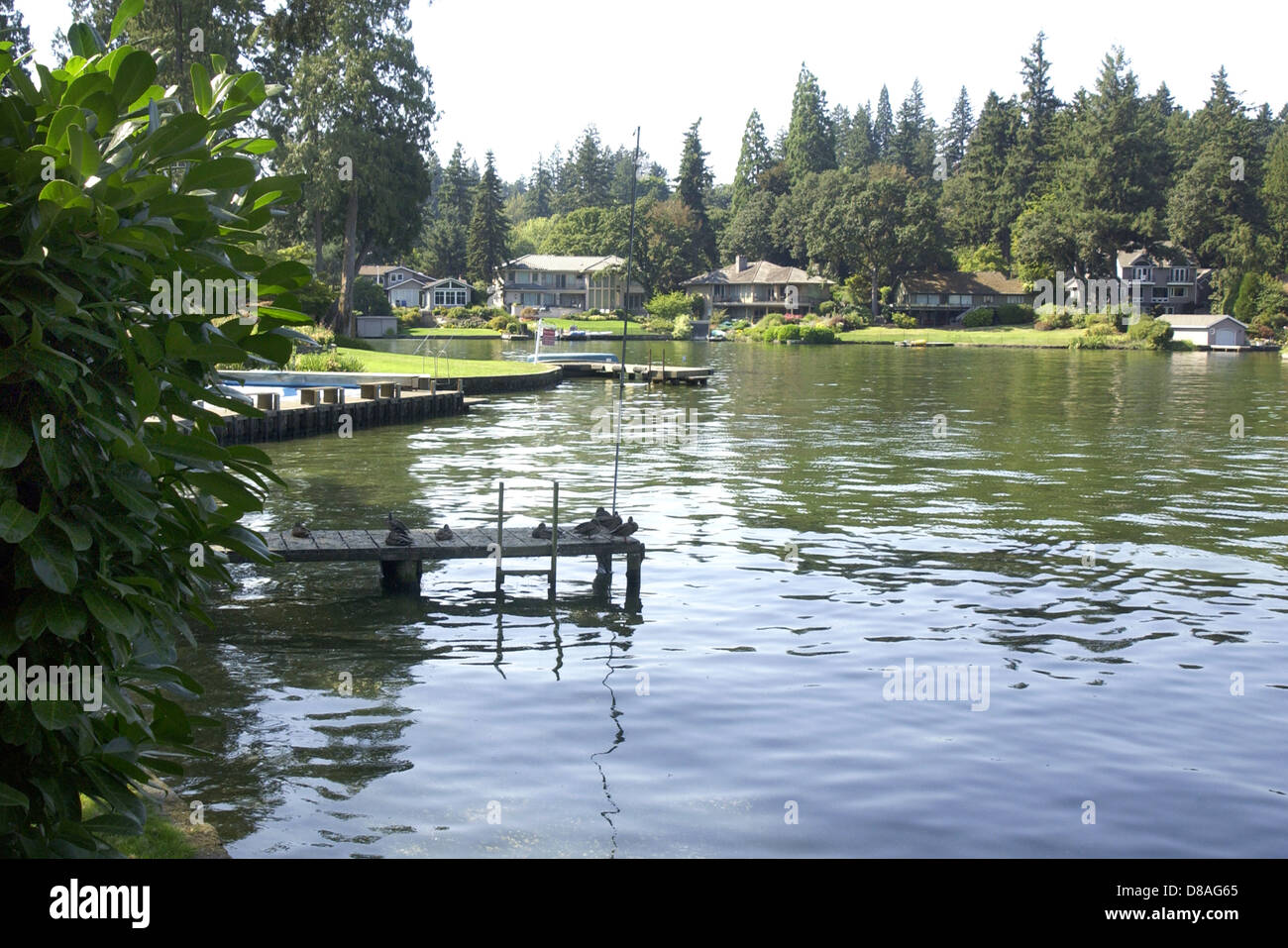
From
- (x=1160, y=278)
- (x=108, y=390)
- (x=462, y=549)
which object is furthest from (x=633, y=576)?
(x=1160, y=278)

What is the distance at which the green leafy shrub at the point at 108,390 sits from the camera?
15.1 feet

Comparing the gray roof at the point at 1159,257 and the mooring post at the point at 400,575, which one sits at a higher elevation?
the gray roof at the point at 1159,257

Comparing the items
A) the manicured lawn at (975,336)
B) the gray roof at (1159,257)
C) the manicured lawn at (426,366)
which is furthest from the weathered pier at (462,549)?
the gray roof at (1159,257)

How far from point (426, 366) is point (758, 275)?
95225mm

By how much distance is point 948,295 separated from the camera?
13962cm

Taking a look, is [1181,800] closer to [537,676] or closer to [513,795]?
[513,795]

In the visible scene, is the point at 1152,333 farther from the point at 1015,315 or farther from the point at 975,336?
the point at 1015,315

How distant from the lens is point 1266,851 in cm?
994

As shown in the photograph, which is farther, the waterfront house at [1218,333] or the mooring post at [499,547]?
the waterfront house at [1218,333]

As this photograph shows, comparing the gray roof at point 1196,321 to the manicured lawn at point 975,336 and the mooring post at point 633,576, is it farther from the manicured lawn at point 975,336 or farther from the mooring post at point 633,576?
the mooring post at point 633,576

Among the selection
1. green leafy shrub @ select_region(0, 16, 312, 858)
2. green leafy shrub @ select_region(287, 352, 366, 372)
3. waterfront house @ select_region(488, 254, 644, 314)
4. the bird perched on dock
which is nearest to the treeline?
waterfront house @ select_region(488, 254, 644, 314)

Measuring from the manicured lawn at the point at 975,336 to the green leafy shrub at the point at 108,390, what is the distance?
380 ft
